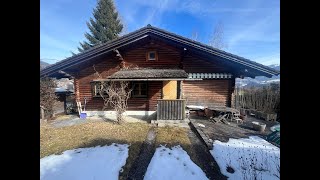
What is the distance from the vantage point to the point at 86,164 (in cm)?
559

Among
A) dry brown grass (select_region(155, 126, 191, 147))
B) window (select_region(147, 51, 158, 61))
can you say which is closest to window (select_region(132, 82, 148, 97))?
window (select_region(147, 51, 158, 61))

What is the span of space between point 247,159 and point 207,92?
24.2 feet

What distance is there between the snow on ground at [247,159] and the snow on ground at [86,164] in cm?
315

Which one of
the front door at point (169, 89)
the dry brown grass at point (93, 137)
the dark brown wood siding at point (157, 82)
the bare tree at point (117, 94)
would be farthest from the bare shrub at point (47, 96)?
the front door at point (169, 89)

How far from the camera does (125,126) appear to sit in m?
10.1

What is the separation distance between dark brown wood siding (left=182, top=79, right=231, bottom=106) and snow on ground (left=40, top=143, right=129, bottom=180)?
24.0ft

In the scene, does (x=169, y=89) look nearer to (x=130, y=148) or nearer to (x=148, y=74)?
(x=148, y=74)

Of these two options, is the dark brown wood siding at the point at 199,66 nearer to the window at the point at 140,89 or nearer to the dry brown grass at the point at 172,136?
the window at the point at 140,89

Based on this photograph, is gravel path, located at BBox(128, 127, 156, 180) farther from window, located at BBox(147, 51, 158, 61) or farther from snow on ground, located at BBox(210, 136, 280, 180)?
window, located at BBox(147, 51, 158, 61)

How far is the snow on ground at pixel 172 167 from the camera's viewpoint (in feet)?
16.3

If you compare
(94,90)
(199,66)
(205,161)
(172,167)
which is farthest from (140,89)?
(172,167)

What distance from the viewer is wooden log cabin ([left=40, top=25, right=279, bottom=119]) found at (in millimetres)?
12352
